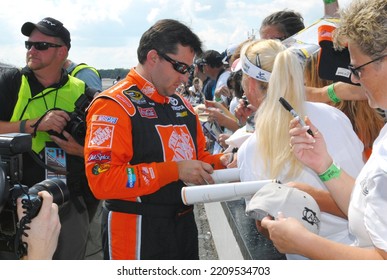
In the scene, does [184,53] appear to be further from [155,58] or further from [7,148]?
[7,148]

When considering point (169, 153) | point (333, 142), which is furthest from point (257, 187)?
point (169, 153)

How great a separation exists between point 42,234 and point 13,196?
20 cm

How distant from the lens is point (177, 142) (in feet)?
9.02

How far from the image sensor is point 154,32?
9.25ft

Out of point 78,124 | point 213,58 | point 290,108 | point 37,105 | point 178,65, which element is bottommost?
point 213,58

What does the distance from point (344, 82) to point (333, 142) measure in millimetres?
678

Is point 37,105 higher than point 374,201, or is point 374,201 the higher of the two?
point 374,201

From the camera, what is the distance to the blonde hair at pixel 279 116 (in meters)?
2.31

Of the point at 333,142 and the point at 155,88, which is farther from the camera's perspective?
the point at 155,88

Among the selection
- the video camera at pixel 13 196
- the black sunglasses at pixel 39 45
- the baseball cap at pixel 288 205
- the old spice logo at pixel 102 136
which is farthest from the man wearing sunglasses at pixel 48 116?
the baseball cap at pixel 288 205

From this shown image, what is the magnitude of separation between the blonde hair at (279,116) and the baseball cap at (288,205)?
0.34 m

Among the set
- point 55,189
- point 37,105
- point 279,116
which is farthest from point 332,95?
point 37,105

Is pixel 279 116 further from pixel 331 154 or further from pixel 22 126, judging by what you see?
pixel 22 126
